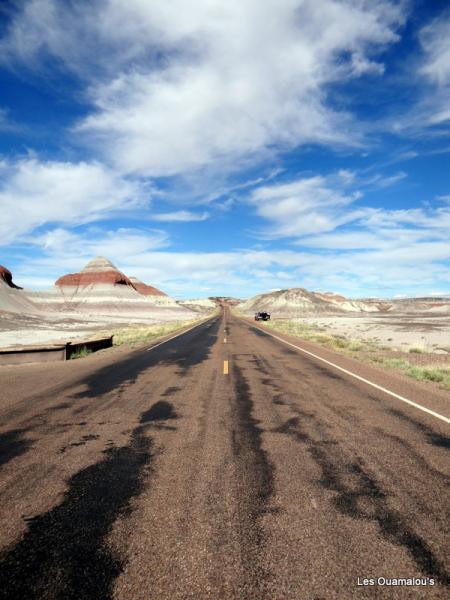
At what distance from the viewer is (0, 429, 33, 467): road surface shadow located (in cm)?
468

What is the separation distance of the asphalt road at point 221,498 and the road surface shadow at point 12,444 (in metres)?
0.03

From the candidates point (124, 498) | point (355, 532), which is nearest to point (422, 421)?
point (355, 532)

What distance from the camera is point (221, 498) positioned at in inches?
142

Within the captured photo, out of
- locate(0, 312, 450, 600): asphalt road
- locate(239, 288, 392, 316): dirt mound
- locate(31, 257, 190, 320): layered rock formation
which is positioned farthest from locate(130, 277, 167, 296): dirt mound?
locate(0, 312, 450, 600): asphalt road

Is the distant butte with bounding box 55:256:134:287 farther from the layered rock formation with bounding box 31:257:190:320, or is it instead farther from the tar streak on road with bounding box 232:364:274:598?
the tar streak on road with bounding box 232:364:274:598

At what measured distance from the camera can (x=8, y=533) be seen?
304 cm

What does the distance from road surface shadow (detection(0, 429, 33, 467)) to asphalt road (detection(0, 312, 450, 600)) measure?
3 cm

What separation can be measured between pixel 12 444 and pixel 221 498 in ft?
10.9

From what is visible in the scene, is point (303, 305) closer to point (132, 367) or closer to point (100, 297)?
point (100, 297)

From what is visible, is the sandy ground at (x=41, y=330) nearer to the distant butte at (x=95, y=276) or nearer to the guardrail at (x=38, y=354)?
the guardrail at (x=38, y=354)

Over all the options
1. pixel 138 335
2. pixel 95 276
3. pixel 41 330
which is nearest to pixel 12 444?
pixel 138 335

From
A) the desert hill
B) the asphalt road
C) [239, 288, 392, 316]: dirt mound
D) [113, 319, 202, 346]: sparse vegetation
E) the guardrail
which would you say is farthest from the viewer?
[239, 288, 392, 316]: dirt mound

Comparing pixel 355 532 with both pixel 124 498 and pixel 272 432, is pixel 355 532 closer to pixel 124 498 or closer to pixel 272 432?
pixel 124 498

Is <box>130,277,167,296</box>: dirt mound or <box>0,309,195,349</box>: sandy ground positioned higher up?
<box>130,277,167,296</box>: dirt mound
